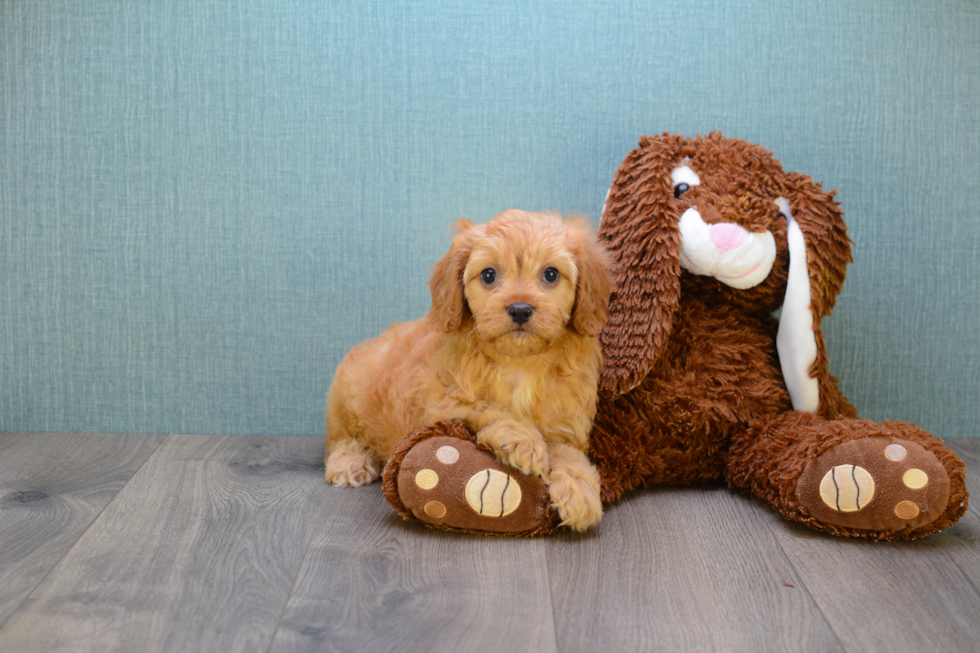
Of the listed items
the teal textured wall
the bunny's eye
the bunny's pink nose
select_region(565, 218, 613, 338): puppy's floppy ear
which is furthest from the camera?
the teal textured wall

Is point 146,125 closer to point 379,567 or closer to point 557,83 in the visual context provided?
point 557,83

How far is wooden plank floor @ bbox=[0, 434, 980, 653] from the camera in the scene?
4.41 ft

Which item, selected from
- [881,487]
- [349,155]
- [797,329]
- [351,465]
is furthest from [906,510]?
[349,155]

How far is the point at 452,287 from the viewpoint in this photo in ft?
5.91

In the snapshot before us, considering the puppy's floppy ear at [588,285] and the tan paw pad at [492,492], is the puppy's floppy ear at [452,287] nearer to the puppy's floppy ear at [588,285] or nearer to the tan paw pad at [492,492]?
the puppy's floppy ear at [588,285]

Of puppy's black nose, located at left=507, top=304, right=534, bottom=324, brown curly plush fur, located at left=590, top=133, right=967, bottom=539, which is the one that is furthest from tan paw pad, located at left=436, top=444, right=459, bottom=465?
brown curly plush fur, located at left=590, top=133, right=967, bottom=539

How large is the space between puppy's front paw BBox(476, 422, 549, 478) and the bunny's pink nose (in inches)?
26.4

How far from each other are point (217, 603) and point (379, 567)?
0.31m

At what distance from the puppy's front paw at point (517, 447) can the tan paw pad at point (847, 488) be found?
24.2 inches

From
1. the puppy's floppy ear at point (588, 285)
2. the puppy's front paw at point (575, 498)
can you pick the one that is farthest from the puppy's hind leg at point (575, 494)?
the puppy's floppy ear at point (588, 285)

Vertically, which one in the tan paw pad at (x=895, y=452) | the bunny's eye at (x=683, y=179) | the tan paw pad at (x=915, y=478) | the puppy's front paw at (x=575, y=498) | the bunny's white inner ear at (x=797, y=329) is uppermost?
the bunny's eye at (x=683, y=179)

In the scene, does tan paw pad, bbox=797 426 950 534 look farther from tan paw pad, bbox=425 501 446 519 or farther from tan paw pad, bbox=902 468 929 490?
tan paw pad, bbox=425 501 446 519

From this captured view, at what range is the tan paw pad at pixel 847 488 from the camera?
1.70 metres

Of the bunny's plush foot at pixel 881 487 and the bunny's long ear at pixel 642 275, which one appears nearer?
the bunny's plush foot at pixel 881 487
